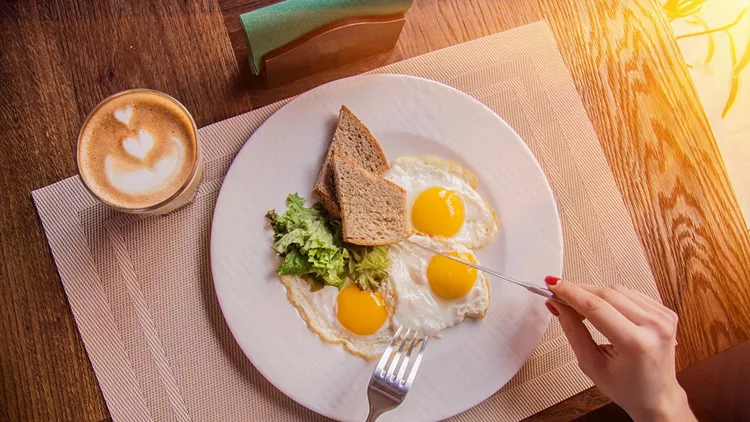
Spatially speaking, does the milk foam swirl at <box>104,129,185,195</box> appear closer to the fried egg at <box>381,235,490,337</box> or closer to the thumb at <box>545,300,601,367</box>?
the fried egg at <box>381,235,490,337</box>

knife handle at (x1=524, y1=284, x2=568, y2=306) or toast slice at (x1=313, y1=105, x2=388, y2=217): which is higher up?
toast slice at (x1=313, y1=105, x2=388, y2=217)

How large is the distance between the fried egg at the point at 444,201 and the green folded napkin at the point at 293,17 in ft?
1.86

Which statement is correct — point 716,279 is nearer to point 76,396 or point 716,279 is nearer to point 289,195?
point 289,195

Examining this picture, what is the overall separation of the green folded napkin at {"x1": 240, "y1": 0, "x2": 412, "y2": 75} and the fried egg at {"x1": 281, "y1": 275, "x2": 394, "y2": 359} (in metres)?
0.83

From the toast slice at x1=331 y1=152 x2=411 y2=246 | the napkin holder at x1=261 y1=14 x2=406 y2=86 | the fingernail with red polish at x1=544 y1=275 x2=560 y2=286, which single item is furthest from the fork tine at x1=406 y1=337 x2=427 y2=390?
the napkin holder at x1=261 y1=14 x2=406 y2=86

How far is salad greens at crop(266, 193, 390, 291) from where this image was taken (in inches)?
79.2

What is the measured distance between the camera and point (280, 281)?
2068mm

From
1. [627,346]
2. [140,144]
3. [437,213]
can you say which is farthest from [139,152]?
[627,346]

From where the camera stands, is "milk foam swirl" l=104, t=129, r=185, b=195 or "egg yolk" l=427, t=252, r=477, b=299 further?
"egg yolk" l=427, t=252, r=477, b=299

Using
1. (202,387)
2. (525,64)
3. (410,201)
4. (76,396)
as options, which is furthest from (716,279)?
(76,396)

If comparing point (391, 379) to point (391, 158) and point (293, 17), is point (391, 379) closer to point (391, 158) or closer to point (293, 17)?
point (391, 158)

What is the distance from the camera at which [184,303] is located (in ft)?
6.88

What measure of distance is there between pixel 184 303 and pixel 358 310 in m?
0.65

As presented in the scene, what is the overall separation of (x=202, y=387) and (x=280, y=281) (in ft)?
1.58
